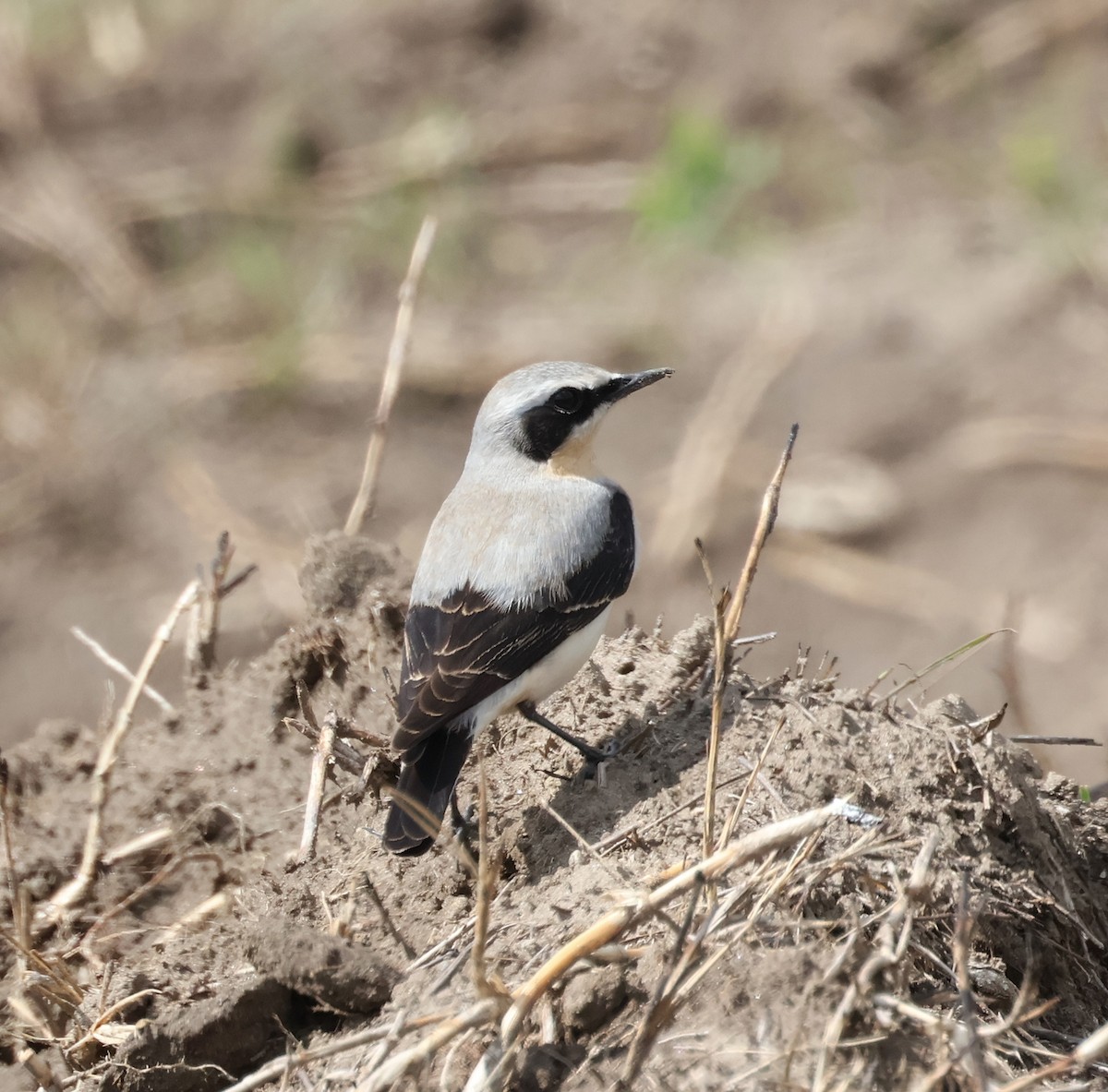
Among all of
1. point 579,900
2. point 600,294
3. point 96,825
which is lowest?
point 600,294

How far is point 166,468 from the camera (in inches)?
416

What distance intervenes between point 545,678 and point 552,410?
4.02 ft

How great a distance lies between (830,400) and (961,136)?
3363 mm

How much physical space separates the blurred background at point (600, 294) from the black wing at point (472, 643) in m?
3.58

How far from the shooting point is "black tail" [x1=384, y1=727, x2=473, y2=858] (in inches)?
165

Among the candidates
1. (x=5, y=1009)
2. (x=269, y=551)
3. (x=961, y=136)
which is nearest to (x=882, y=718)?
(x=5, y=1009)

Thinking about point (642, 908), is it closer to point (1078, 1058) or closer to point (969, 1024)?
point (969, 1024)

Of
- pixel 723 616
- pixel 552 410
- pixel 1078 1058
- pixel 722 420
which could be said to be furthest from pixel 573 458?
pixel 722 420

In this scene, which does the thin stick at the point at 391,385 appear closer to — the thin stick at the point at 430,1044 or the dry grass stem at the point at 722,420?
the thin stick at the point at 430,1044

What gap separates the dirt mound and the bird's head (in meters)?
0.71

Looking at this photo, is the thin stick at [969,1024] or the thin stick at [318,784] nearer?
the thin stick at [969,1024]

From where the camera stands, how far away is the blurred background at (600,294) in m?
9.27

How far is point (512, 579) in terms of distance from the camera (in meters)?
5.00

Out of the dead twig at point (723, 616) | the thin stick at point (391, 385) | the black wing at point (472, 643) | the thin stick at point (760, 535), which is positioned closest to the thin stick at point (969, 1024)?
the dead twig at point (723, 616)
